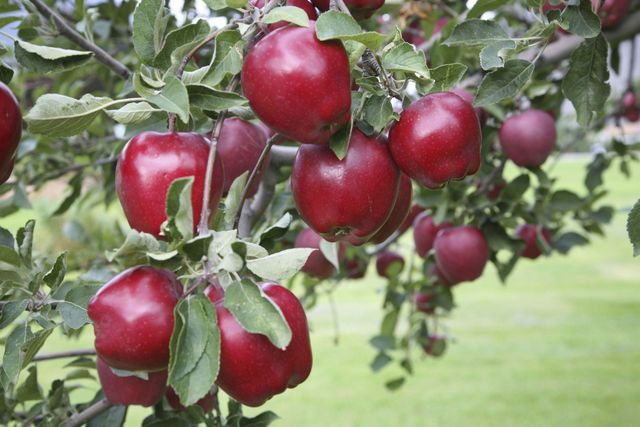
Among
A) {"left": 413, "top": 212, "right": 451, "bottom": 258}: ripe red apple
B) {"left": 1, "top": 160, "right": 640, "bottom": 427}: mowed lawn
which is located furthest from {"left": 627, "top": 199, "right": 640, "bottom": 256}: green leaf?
{"left": 1, "top": 160, "right": 640, "bottom": 427}: mowed lawn

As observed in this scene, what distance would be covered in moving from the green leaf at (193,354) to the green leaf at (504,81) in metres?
0.39

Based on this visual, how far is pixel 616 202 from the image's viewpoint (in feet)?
27.3

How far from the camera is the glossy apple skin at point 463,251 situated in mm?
1415

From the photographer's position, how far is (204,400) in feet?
2.97

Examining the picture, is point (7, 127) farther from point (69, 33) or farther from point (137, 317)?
point (69, 33)

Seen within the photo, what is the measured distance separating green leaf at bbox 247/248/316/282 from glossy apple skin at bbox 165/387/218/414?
0.90 feet

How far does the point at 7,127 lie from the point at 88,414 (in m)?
0.49

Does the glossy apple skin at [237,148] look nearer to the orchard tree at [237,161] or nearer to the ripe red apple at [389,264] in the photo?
the orchard tree at [237,161]

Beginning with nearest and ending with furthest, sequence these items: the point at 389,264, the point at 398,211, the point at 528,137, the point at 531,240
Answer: the point at 398,211 < the point at 528,137 < the point at 531,240 < the point at 389,264

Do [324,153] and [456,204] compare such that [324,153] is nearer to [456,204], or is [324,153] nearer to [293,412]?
[456,204]

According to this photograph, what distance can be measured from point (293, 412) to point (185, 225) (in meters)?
3.04

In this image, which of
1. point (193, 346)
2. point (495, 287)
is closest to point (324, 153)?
point (193, 346)

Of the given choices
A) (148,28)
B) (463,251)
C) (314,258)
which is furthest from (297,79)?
(463,251)

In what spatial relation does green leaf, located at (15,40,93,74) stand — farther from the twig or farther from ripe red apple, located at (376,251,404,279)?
ripe red apple, located at (376,251,404,279)
